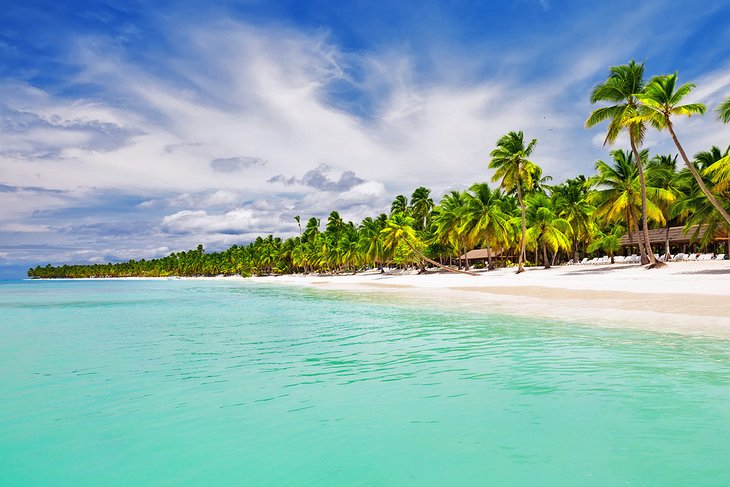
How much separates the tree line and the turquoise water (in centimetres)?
2241

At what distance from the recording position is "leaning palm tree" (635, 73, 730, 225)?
26172 millimetres

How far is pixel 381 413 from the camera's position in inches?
258

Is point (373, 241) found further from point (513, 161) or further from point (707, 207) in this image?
point (707, 207)

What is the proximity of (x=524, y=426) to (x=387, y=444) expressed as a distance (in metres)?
1.75

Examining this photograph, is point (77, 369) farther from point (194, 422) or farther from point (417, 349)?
point (417, 349)

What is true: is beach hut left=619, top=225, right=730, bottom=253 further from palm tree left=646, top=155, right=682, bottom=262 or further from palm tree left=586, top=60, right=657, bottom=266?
palm tree left=586, top=60, right=657, bottom=266

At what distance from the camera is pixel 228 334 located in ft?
51.4

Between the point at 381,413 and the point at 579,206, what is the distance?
5322cm

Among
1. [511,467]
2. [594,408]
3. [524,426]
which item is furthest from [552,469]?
[594,408]

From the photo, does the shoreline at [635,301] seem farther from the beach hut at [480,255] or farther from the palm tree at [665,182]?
the beach hut at [480,255]

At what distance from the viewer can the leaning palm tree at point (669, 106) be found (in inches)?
1030

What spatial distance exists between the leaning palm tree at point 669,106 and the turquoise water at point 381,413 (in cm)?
1948

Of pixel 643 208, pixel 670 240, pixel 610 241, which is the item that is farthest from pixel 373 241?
pixel 643 208

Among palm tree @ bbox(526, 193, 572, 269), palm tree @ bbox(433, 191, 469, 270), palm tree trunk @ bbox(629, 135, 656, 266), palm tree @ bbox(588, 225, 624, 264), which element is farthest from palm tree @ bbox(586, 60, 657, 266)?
palm tree @ bbox(588, 225, 624, 264)
